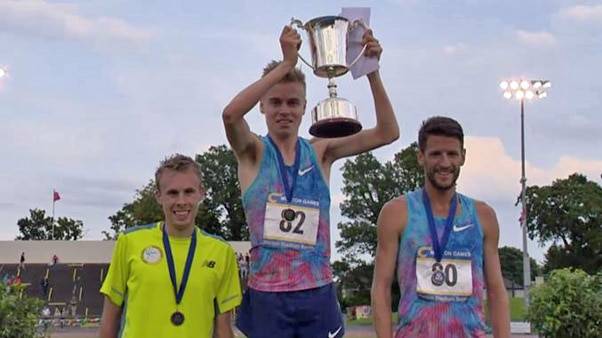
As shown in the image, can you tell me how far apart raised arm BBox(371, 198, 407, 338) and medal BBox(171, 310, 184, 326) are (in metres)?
0.96

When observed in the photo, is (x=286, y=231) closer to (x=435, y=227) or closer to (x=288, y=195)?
(x=288, y=195)

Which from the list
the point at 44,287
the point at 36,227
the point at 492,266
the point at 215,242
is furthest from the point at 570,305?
the point at 36,227

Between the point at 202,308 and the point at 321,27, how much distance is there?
167 cm

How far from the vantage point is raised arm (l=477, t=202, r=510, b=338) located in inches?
133

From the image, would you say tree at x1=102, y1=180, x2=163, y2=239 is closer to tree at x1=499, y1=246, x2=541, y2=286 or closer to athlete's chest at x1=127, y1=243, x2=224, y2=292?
athlete's chest at x1=127, y1=243, x2=224, y2=292

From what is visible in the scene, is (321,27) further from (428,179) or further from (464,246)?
(464,246)

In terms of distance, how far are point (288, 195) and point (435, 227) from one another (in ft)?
2.61

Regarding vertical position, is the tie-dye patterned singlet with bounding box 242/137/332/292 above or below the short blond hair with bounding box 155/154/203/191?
below

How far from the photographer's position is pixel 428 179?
3.40m

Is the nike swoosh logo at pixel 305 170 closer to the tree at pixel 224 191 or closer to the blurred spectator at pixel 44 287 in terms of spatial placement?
the blurred spectator at pixel 44 287

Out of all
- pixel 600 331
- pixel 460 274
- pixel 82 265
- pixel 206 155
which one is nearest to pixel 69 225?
pixel 206 155

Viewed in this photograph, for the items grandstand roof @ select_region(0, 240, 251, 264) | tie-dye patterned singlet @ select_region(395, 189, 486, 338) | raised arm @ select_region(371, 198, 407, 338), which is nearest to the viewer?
tie-dye patterned singlet @ select_region(395, 189, 486, 338)

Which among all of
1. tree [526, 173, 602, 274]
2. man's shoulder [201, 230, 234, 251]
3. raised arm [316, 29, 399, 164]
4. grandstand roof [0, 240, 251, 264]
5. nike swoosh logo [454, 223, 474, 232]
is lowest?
man's shoulder [201, 230, 234, 251]

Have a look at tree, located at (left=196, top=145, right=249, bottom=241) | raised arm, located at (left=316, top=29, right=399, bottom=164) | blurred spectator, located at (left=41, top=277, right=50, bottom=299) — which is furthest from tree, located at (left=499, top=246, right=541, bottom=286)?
raised arm, located at (left=316, top=29, right=399, bottom=164)
